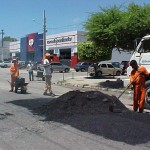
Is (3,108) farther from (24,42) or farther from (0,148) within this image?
(24,42)

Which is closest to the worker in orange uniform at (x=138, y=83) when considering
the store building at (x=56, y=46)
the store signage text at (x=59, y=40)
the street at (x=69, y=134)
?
the street at (x=69, y=134)

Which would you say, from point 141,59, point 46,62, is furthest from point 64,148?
point 46,62

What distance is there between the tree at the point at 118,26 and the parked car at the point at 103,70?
16634 mm

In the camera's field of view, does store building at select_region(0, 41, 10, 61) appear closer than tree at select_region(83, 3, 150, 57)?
No

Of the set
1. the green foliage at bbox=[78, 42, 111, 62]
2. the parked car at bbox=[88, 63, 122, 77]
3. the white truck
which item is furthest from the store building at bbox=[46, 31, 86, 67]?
the white truck

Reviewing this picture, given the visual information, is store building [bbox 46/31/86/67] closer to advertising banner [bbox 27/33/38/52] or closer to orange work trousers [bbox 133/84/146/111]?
advertising banner [bbox 27/33/38/52]

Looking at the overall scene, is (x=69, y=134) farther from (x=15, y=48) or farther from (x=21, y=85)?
(x=15, y=48)

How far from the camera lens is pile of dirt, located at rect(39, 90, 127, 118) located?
414 inches

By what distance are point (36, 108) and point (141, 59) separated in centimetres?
454

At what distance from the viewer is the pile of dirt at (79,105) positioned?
414 inches

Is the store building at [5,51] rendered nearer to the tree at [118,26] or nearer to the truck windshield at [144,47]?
the tree at [118,26]

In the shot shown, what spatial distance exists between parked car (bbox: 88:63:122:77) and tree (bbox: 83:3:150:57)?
54.6 feet

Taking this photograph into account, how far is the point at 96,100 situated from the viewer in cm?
1127

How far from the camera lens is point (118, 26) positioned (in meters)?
21.6
